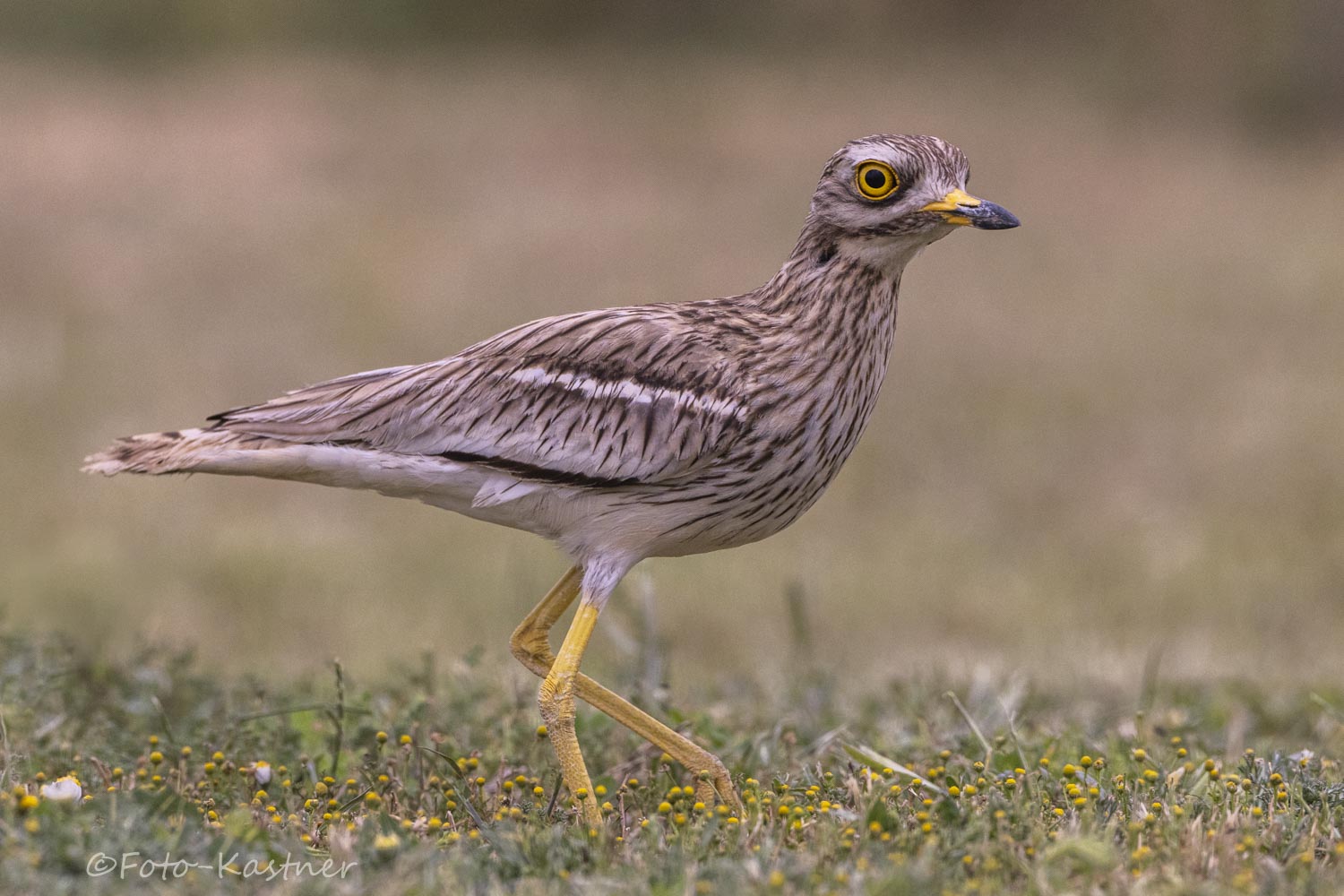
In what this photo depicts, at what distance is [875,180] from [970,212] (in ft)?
1.12

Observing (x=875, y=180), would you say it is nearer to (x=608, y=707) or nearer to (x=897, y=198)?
(x=897, y=198)

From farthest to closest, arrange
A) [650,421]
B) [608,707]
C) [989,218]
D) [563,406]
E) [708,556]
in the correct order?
1. [708,556]
2. [608,707]
3. [563,406]
4. [650,421]
5. [989,218]

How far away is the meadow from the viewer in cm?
446

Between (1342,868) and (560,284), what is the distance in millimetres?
12484

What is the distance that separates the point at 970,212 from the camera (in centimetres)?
491

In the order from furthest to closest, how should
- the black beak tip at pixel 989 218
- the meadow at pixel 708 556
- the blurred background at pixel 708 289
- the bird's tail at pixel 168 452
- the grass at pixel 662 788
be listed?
the blurred background at pixel 708 289, the bird's tail at pixel 168 452, the black beak tip at pixel 989 218, the meadow at pixel 708 556, the grass at pixel 662 788

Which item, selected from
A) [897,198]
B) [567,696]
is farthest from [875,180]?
[567,696]

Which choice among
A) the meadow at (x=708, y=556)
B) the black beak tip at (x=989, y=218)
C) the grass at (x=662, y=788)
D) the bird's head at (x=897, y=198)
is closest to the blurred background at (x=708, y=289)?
the meadow at (x=708, y=556)

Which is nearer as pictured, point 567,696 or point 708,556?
point 567,696

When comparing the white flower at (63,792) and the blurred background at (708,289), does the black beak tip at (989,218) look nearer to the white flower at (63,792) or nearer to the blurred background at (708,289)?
the blurred background at (708,289)

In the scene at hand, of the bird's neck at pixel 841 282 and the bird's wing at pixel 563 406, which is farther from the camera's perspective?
the bird's neck at pixel 841 282

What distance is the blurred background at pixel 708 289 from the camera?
1024 centimetres

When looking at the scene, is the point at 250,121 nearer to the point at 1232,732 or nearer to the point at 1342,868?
the point at 1232,732

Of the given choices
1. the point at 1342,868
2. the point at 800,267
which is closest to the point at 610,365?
the point at 800,267
